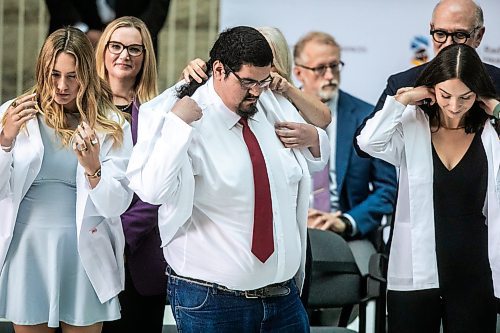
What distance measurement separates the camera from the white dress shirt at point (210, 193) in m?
2.96

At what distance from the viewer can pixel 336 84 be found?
197 inches

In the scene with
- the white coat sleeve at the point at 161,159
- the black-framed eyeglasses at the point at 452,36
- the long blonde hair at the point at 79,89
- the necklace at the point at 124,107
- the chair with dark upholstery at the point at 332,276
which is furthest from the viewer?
the chair with dark upholstery at the point at 332,276

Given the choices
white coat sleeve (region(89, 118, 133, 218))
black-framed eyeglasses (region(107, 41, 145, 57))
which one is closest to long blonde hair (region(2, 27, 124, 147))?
white coat sleeve (region(89, 118, 133, 218))

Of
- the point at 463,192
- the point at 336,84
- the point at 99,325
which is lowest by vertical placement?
the point at 99,325

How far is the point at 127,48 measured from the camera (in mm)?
3951

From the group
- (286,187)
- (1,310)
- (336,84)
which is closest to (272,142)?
(286,187)

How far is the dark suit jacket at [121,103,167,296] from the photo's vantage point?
3.62 meters

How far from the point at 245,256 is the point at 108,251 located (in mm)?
586

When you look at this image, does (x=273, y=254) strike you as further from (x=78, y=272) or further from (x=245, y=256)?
(x=78, y=272)

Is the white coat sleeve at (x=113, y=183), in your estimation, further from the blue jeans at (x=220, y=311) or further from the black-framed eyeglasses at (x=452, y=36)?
the black-framed eyeglasses at (x=452, y=36)

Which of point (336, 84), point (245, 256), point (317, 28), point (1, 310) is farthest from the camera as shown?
point (317, 28)

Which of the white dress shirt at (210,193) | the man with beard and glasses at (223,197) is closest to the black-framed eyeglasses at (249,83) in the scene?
the man with beard and glasses at (223,197)

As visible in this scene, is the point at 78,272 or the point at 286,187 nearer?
the point at 286,187

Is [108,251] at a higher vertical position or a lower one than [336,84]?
lower
